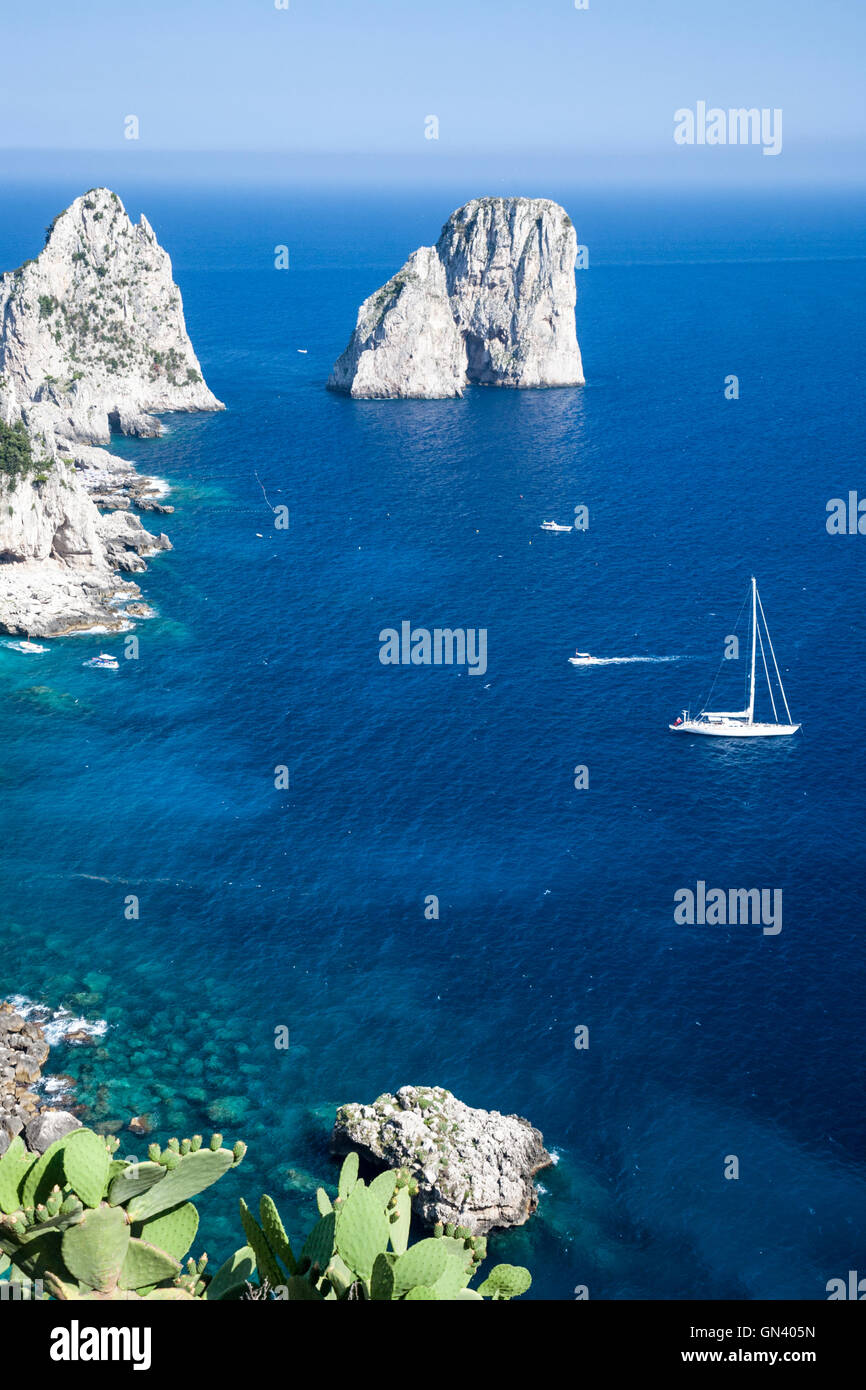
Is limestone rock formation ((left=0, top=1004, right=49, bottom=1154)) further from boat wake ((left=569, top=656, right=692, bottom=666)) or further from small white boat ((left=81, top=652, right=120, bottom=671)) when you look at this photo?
boat wake ((left=569, top=656, right=692, bottom=666))

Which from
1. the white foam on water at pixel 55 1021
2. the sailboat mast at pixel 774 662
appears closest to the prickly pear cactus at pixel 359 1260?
the white foam on water at pixel 55 1021

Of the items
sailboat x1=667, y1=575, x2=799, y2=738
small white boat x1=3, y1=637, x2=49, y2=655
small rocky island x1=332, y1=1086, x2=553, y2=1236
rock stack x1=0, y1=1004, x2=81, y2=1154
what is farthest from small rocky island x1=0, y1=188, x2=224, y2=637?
small rocky island x1=332, y1=1086, x2=553, y2=1236

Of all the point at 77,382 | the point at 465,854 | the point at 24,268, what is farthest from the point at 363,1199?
the point at 24,268

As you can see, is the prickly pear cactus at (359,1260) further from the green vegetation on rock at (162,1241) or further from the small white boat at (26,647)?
the small white boat at (26,647)
